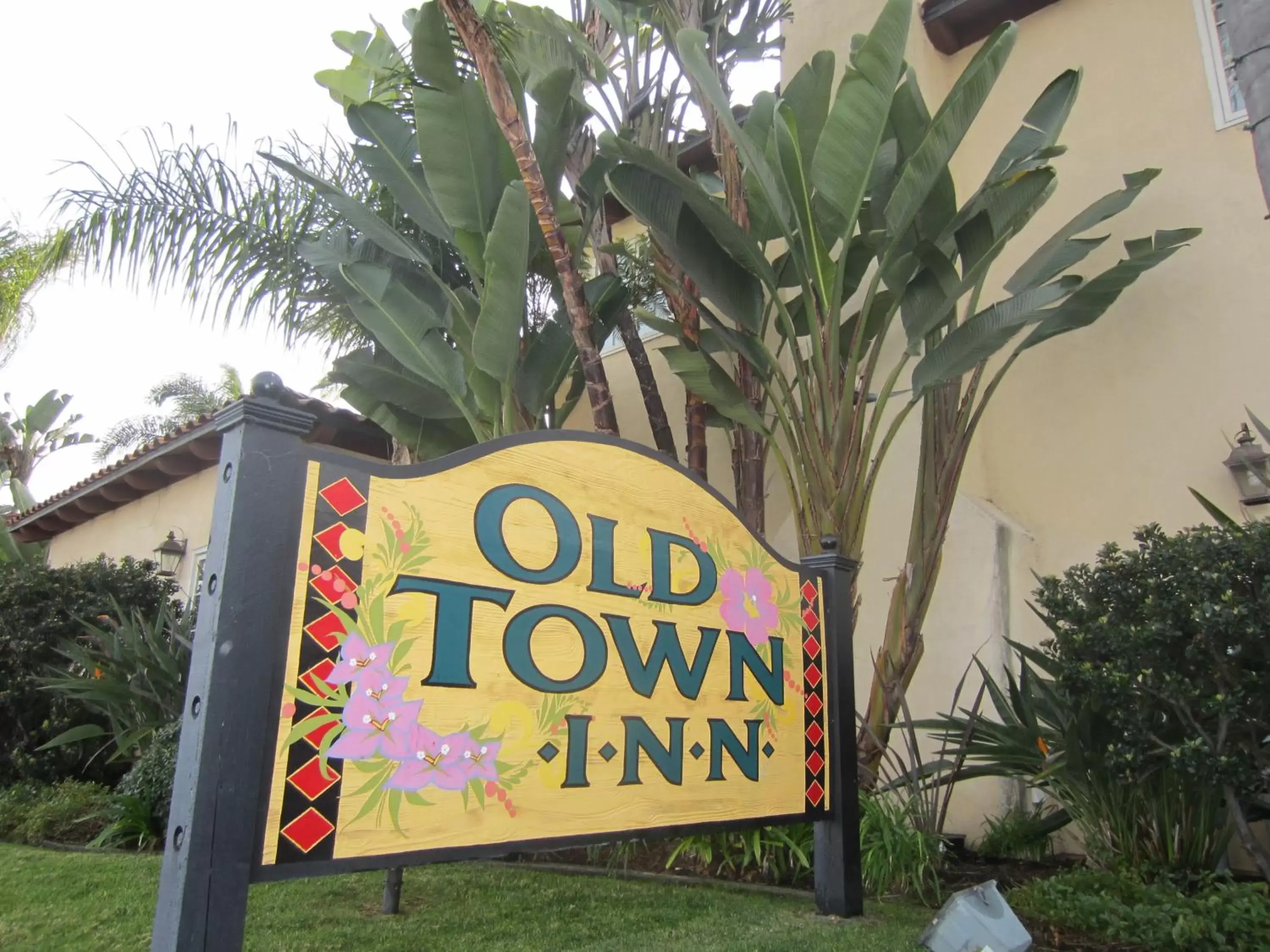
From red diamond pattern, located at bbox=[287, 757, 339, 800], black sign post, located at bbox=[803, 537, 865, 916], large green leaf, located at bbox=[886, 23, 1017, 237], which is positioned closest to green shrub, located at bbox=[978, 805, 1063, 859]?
black sign post, located at bbox=[803, 537, 865, 916]

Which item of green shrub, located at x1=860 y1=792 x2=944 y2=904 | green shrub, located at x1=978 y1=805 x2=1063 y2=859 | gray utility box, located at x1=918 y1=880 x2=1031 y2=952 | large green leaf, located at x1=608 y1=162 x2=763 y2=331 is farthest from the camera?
large green leaf, located at x1=608 y1=162 x2=763 y2=331

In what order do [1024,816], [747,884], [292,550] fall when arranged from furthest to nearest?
[1024,816]
[747,884]
[292,550]

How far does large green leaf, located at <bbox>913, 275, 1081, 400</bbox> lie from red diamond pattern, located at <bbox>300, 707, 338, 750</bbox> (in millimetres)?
4240

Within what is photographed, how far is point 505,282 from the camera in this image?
5.67 meters

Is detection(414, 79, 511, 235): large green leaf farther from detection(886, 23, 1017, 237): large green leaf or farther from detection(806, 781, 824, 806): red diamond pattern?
detection(806, 781, 824, 806): red diamond pattern

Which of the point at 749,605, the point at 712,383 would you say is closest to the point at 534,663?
the point at 749,605

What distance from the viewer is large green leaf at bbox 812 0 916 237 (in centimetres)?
524

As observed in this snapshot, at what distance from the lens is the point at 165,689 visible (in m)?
7.25

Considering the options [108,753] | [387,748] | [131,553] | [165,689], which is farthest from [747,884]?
[131,553]

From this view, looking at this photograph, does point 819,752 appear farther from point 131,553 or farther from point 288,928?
point 131,553

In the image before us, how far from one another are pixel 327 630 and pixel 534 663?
789 millimetres

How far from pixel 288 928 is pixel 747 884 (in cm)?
240

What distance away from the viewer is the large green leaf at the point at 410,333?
6.57 meters

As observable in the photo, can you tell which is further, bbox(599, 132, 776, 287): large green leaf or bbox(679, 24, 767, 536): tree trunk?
bbox(679, 24, 767, 536): tree trunk
